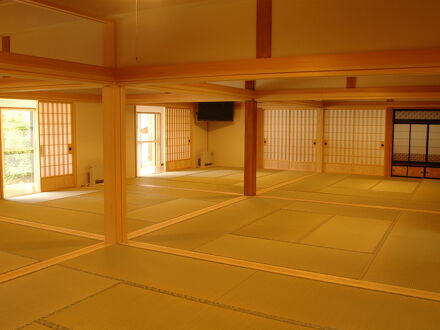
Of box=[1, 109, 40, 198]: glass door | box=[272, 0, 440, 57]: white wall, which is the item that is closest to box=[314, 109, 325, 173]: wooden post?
box=[1, 109, 40, 198]: glass door

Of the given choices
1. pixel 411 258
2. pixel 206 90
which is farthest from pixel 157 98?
pixel 411 258

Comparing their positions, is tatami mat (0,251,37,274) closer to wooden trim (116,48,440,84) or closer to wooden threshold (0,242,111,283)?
wooden threshold (0,242,111,283)

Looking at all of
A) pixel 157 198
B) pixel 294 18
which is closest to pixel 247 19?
pixel 294 18

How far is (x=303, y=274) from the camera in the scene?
14.5 ft

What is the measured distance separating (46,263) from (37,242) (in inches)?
35.3

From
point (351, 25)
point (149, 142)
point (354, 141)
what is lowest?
point (149, 142)

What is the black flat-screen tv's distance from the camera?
46.0ft

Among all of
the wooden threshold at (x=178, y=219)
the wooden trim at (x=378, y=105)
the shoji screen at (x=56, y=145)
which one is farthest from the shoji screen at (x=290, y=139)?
the shoji screen at (x=56, y=145)

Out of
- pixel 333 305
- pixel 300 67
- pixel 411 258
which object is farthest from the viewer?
pixel 411 258

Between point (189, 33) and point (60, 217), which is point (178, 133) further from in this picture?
point (189, 33)

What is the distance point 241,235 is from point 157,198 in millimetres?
3129

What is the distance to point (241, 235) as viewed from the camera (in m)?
5.89

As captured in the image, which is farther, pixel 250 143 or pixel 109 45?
pixel 250 143

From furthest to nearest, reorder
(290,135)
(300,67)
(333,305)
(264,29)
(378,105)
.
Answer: (290,135)
(378,105)
(264,29)
(300,67)
(333,305)
